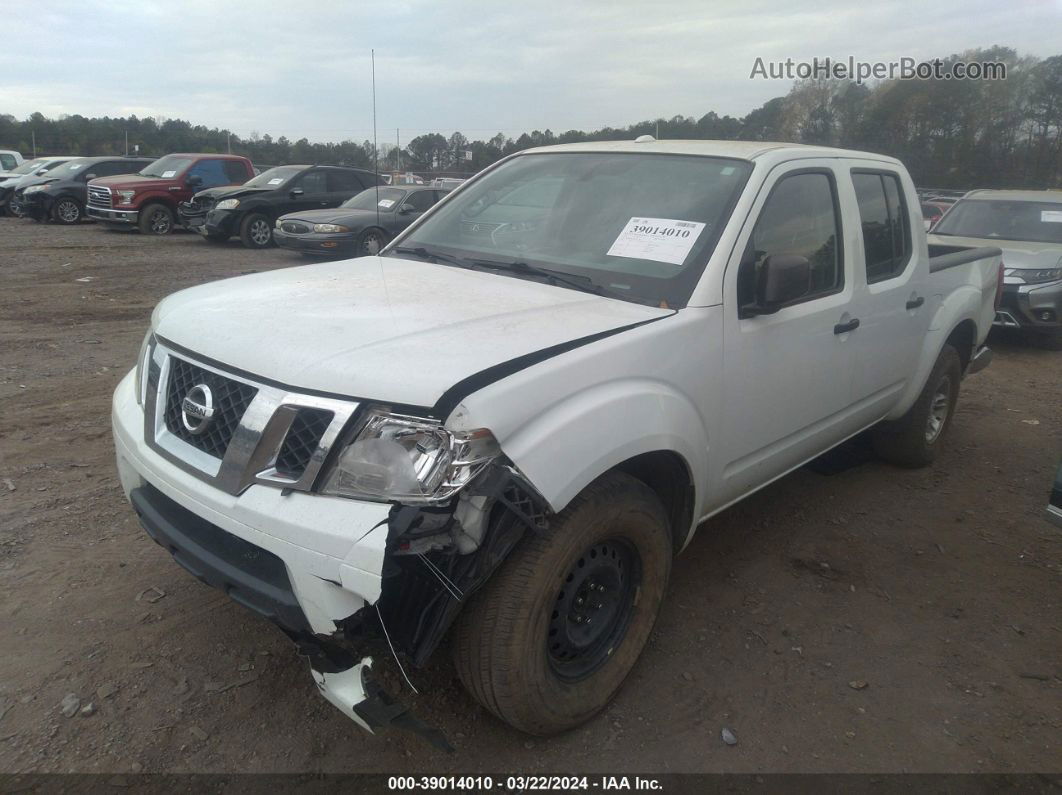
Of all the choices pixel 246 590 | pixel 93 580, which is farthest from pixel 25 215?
pixel 246 590

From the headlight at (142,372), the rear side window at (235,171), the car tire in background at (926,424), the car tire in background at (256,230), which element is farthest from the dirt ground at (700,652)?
the rear side window at (235,171)

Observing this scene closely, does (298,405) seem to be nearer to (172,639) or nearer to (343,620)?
(343,620)

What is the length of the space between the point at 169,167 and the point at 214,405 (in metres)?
17.7

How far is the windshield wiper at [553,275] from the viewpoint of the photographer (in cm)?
304

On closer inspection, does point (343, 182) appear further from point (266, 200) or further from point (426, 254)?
point (426, 254)

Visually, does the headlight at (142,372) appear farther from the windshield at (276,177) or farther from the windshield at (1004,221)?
the windshield at (276,177)

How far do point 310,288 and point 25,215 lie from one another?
21.5 metres

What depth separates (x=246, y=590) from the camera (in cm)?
222

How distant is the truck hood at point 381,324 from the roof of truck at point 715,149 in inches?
37.5

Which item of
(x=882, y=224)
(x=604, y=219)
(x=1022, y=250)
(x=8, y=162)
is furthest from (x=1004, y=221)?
(x=8, y=162)

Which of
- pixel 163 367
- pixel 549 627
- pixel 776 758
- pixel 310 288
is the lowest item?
pixel 776 758

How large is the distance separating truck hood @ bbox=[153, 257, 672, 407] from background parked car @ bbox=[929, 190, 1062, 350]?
20.8 feet

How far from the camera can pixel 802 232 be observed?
3.49 m

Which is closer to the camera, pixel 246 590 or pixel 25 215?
pixel 246 590
